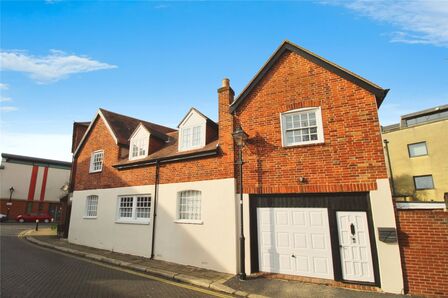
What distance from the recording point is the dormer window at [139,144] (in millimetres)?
13705

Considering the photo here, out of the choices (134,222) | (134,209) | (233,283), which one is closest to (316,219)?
(233,283)

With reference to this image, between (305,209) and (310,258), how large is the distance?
1601 millimetres

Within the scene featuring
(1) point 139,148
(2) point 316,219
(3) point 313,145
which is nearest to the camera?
(2) point 316,219

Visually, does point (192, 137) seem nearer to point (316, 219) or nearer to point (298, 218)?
point (298, 218)

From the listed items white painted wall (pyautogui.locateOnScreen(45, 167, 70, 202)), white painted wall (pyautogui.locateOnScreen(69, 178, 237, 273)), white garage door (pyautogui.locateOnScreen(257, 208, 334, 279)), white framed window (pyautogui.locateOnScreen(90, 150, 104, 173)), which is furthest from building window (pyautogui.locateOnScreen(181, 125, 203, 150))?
white painted wall (pyautogui.locateOnScreen(45, 167, 70, 202))

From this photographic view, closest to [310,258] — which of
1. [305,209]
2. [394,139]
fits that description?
[305,209]

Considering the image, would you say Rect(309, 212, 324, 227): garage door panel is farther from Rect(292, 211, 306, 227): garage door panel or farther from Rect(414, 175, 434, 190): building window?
Rect(414, 175, 434, 190): building window

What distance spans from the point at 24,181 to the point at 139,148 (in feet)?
123

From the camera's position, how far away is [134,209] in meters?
12.6

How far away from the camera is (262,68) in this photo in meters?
9.82

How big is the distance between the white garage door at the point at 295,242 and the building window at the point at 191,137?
15.7 ft

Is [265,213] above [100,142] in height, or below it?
below

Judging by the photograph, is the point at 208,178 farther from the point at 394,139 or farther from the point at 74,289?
the point at 394,139

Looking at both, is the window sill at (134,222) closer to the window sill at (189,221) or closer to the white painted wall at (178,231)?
the white painted wall at (178,231)
